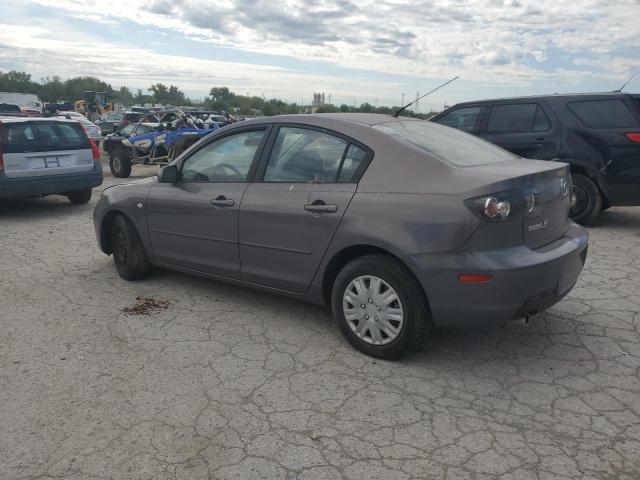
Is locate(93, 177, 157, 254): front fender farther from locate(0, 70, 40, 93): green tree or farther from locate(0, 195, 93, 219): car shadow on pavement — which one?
locate(0, 70, 40, 93): green tree

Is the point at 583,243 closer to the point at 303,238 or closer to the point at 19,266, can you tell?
the point at 303,238

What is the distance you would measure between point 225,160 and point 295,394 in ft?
6.86

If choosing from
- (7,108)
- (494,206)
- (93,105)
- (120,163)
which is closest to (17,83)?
(93,105)

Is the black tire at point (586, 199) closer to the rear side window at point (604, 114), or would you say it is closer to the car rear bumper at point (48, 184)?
the rear side window at point (604, 114)

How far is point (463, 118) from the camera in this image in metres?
8.20

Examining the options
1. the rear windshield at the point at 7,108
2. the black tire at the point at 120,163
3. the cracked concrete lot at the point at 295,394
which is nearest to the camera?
the cracked concrete lot at the point at 295,394

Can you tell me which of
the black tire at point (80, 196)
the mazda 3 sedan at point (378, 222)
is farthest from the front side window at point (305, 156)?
the black tire at point (80, 196)

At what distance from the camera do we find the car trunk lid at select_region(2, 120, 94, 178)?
26.3 feet

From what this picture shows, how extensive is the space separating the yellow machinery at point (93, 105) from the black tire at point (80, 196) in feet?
120

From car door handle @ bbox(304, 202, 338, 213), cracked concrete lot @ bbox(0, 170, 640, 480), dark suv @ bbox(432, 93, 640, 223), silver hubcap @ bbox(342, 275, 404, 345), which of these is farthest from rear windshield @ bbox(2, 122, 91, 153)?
silver hubcap @ bbox(342, 275, 404, 345)

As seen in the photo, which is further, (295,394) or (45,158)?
(45,158)

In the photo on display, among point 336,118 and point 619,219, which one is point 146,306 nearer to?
point 336,118

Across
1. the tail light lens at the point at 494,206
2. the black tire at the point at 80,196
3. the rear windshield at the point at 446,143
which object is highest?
the rear windshield at the point at 446,143

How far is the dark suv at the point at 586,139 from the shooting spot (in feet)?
21.8
